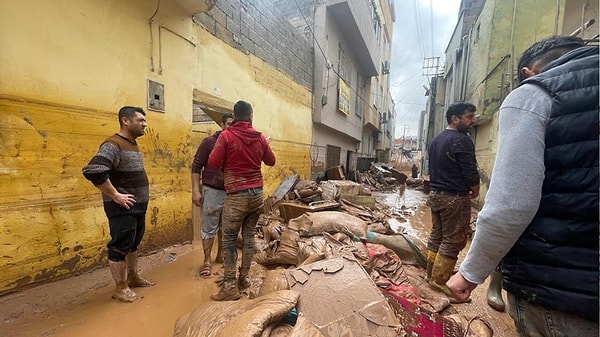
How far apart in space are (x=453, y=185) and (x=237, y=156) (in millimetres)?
1941

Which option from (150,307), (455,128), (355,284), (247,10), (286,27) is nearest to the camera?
(355,284)

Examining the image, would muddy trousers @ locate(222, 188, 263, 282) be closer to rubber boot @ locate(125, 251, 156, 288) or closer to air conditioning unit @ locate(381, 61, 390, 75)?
rubber boot @ locate(125, 251, 156, 288)

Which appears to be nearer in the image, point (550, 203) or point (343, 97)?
point (550, 203)

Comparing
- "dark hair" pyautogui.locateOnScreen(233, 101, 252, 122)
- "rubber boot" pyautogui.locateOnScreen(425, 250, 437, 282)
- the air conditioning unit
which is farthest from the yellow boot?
the air conditioning unit

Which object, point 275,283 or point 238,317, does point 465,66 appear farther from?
point 238,317

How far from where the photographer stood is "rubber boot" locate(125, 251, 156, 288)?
2305 millimetres

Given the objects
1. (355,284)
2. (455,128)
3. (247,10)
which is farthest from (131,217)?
(247,10)

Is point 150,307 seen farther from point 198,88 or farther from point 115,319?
point 198,88

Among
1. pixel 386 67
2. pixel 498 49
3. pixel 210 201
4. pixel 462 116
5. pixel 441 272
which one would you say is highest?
pixel 386 67

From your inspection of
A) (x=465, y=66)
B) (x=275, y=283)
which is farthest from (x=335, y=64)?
(x=275, y=283)

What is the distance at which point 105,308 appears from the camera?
2.04 m

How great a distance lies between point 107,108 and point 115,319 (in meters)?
1.97

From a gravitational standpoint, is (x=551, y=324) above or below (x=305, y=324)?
above

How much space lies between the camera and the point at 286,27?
596 cm
